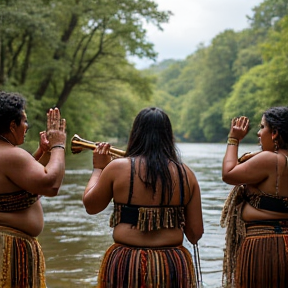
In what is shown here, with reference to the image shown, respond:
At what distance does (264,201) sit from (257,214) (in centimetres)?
10

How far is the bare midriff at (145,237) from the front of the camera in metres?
3.26

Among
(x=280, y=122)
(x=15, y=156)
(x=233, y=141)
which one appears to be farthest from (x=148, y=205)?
(x=280, y=122)

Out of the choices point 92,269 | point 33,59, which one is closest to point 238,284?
point 92,269

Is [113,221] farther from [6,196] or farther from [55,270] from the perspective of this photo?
[55,270]

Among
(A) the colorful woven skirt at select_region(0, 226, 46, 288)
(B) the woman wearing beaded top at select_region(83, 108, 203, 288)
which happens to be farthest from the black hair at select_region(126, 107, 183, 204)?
(A) the colorful woven skirt at select_region(0, 226, 46, 288)

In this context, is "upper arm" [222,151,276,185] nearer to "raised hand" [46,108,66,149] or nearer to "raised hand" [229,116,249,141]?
"raised hand" [229,116,249,141]

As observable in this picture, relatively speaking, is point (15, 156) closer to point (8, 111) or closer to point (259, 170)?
point (8, 111)

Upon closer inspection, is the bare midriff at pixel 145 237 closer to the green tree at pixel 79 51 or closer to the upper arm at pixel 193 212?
the upper arm at pixel 193 212

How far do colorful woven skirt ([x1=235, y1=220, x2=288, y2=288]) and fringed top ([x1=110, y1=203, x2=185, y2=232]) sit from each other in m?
0.78

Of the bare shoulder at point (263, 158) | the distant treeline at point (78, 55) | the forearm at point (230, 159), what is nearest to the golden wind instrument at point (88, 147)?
the forearm at point (230, 159)

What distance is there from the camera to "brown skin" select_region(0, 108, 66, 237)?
325 cm

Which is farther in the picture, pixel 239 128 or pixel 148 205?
pixel 239 128

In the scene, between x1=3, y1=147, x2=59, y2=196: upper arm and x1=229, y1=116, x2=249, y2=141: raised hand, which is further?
x1=229, y1=116, x2=249, y2=141: raised hand

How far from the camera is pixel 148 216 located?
3.22m
